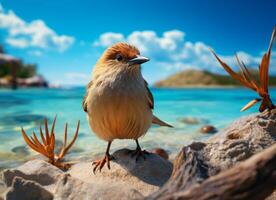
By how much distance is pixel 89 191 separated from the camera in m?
3.01

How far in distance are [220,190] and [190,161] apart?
59 centimetres

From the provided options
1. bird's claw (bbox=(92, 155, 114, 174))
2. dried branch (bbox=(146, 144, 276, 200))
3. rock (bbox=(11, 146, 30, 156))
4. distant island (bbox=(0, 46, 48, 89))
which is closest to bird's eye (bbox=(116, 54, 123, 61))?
bird's claw (bbox=(92, 155, 114, 174))

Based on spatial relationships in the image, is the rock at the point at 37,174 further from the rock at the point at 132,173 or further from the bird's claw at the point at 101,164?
the bird's claw at the point at 101,164

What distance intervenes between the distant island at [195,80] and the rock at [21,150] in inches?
2022

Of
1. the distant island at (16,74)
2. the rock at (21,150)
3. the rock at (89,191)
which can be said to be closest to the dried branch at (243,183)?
the rock at (89,191)

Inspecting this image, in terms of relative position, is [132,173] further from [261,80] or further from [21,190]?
[261,80]

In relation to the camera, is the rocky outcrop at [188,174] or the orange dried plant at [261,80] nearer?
the rocky outcrop at [188,174]

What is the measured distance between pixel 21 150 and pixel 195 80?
62628 mm

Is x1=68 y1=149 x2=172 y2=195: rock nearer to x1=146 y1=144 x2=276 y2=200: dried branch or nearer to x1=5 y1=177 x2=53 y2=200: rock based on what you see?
x1=5 y1=177 x2=53 y2=200: rock

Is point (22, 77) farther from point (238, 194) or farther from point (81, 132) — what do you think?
point (238, 194)

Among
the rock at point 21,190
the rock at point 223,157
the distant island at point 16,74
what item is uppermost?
the distant island at point 16,74

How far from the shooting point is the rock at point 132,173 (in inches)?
135

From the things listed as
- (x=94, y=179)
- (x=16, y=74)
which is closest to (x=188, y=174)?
(x=94, y=179)

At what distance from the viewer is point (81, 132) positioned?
9.62m
